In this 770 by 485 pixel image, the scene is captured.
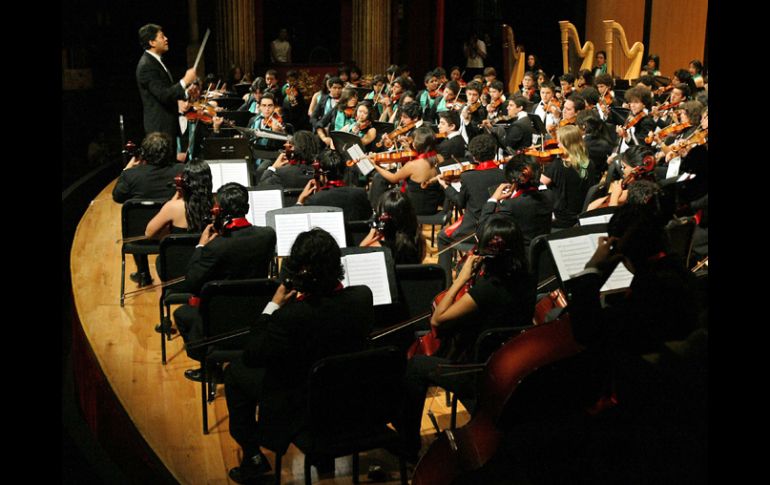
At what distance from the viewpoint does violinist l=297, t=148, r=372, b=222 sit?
5180 mm

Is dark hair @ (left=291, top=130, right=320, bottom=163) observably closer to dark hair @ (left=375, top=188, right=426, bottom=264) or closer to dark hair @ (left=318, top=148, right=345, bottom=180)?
dark hair @ (left=318, top=148, right=345, bottom=180)

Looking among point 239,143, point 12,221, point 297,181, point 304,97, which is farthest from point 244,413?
point 304,97

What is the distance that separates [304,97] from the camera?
1350 cm

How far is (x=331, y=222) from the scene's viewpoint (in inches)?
174

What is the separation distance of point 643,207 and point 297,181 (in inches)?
174

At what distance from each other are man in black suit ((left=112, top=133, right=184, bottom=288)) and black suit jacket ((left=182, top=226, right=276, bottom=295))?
5.59 feet

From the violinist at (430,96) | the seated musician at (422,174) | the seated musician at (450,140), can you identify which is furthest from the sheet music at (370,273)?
the violinist at (430,96)

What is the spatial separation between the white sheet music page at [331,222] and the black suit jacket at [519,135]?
11.7 ft

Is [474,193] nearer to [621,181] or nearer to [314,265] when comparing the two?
[621,181]

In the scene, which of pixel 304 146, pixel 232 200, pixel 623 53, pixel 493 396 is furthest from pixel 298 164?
pixel 623 53

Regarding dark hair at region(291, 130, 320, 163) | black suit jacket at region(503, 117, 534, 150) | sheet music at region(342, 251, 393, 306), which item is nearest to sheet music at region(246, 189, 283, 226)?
dark hair at region(291, 130, 320, 163)

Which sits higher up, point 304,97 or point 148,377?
point 304,97

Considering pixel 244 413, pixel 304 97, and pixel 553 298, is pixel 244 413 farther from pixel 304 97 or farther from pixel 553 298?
pixel 304 97

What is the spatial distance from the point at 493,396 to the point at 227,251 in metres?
2.09
